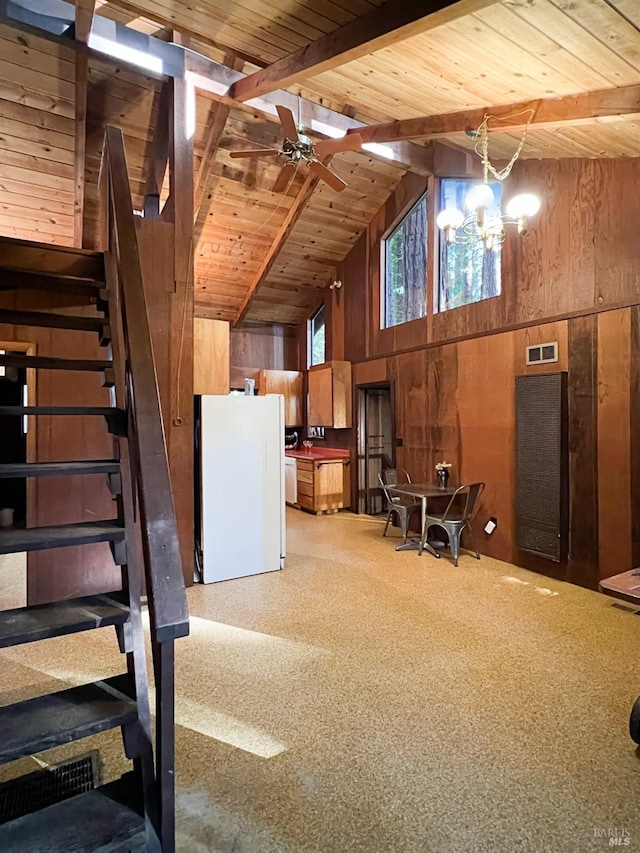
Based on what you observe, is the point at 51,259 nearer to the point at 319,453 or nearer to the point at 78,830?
the point at 78,830

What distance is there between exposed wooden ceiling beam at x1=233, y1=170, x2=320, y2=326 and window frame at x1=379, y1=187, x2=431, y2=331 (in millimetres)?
1236

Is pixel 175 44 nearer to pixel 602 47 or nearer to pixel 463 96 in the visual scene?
pixel 463 96

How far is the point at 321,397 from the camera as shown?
295 inches

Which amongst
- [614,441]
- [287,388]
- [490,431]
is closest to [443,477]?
[490,431]

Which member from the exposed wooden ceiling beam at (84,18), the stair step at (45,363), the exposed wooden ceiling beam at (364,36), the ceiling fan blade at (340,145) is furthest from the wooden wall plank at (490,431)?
the exposed wooden ceiling beam at (84,18)

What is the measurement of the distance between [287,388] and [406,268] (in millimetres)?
3105

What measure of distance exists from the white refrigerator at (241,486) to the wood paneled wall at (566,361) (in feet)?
6.92

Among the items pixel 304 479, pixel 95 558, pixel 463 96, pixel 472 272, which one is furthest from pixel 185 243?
pixel 304 479

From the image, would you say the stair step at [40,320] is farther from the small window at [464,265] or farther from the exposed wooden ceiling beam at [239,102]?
the small window at [464,265]

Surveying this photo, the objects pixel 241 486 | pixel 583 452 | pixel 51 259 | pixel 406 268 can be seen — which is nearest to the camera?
pixel 51 259

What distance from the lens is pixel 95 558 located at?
3.64 meters

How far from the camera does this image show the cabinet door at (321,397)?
7.24m

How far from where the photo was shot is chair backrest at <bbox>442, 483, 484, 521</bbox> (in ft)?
15.5

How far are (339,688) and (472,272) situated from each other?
436 cm
